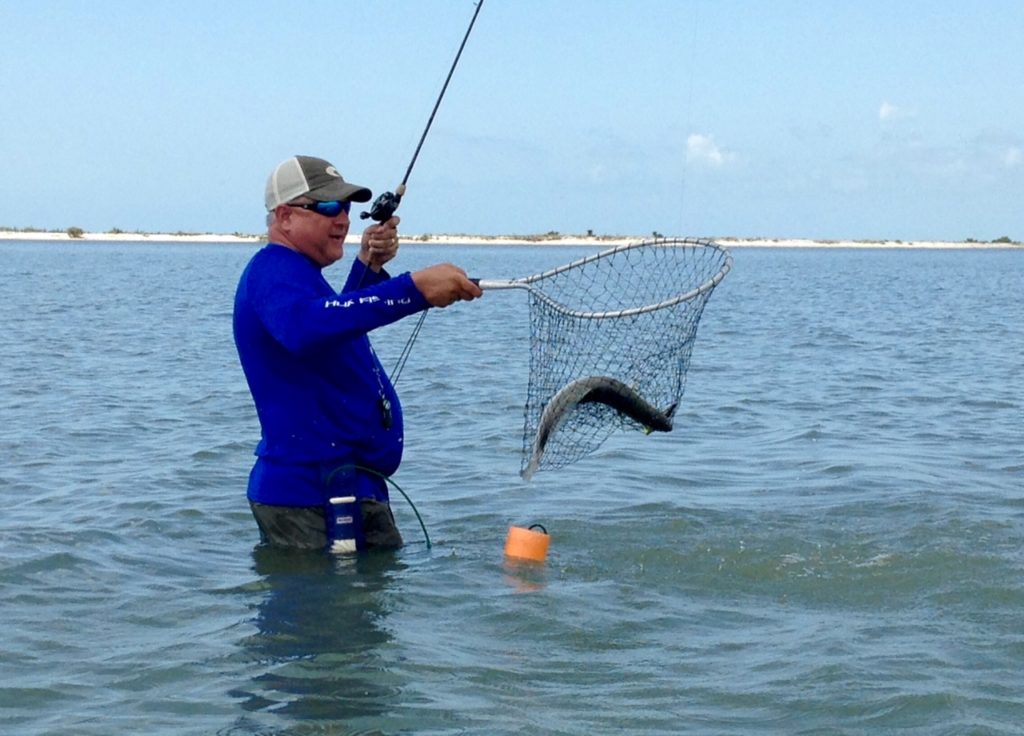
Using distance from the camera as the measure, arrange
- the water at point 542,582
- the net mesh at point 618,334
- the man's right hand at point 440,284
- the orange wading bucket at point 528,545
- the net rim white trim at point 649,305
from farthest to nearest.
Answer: the orange wading bucket at point 528,545, the net mesh at point 618,334, the net rim white trim at point 649,305, the man's right hand at point 440,284, the water at point 542,582

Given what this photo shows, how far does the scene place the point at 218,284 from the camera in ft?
174

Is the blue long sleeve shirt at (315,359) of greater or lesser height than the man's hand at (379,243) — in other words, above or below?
below

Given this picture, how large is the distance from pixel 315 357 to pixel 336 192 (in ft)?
2.62

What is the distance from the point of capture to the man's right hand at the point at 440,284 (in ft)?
20.6

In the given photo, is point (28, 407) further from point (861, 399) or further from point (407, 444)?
point (861, 399)

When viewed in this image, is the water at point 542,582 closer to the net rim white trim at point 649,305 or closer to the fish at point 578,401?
the fish at point 578,401

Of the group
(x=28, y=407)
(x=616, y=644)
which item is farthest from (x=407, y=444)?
(x=616, y=644)

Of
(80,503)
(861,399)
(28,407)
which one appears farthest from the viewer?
(861,399)

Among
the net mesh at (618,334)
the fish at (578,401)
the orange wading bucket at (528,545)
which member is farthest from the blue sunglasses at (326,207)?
the orange wading bucket at (528,545)

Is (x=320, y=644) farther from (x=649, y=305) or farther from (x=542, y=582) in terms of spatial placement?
(x=649, y=305)

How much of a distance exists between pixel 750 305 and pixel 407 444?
92.2 feet

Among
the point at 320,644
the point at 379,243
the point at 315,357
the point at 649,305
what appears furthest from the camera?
the point at 379,243

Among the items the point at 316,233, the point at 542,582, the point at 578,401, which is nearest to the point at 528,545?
the point at 542,582

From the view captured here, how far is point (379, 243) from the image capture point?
735 cm
